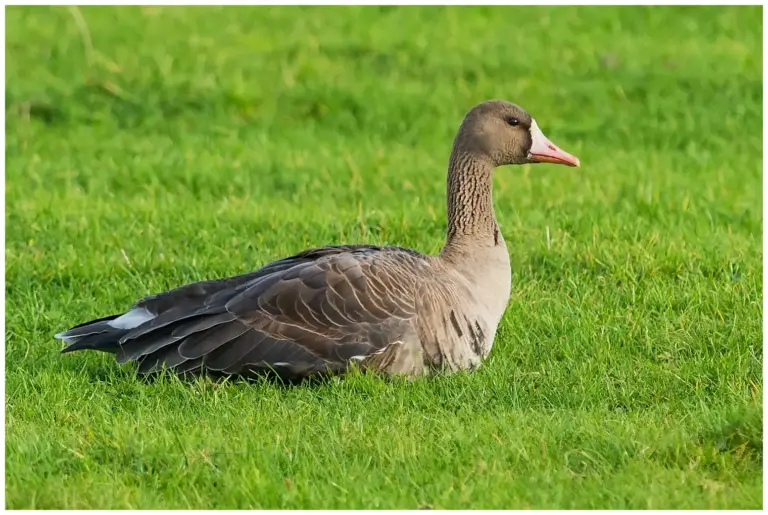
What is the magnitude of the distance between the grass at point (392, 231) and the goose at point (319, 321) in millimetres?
176

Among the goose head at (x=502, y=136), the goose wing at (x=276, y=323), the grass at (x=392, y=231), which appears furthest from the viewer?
the goose head at (x=502, y=136)

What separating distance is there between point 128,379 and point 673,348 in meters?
2.97

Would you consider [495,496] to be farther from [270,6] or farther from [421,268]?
[270,6]

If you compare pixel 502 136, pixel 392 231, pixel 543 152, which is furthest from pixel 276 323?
pixel 392 231

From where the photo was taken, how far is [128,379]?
6.55 metres

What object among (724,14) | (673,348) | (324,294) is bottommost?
(673,348)

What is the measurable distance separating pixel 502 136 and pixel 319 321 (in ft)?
5.56

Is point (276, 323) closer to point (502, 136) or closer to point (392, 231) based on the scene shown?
point (502, 136)

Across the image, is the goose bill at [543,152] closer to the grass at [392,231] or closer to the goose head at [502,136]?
the goose head at [502,136]

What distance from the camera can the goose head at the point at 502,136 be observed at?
7.32 metres

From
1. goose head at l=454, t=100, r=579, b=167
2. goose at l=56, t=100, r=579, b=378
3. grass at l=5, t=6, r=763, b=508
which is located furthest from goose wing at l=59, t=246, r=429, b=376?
goose head at l=454, t=100, r=579, b=167

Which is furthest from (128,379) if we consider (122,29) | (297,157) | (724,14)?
(724,14)

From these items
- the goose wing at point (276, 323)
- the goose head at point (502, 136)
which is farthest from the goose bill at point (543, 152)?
the goose wing at point (276, 323)

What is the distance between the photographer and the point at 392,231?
903 cm
